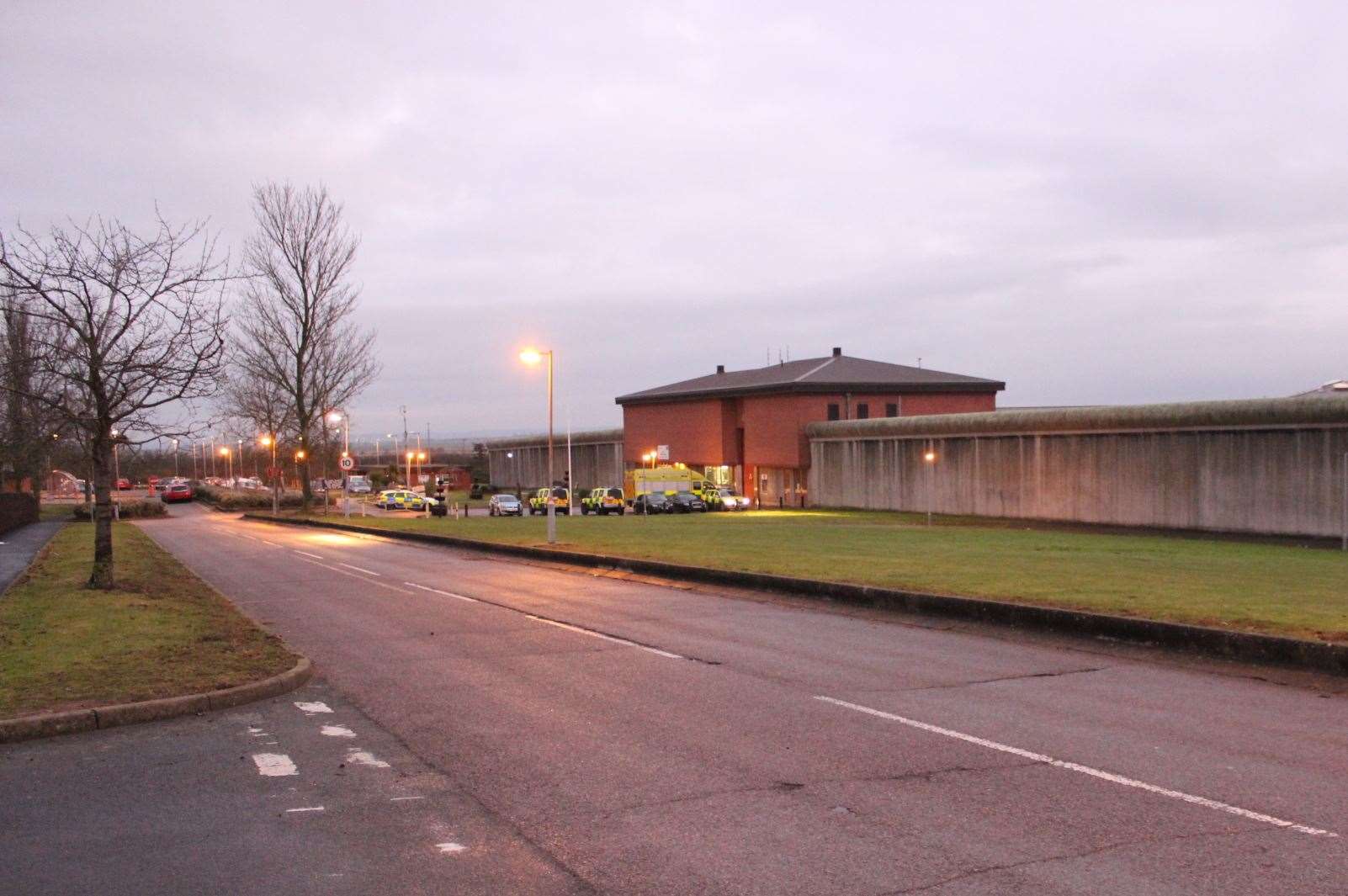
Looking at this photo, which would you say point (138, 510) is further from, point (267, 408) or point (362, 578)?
point (362, 578)

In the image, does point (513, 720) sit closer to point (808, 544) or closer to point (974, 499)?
point (808, 544)

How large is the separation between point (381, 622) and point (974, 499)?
125ft

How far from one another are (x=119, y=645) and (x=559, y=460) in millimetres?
79418

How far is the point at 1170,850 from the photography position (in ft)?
18.5

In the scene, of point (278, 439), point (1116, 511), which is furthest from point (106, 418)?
point (278, 439)

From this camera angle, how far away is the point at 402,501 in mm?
76125

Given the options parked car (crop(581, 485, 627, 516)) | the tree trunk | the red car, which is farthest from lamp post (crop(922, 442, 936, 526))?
the red car

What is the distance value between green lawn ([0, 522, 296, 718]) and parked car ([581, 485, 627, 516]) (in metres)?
40.4

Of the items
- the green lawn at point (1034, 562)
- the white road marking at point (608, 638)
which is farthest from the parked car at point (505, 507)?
the white road marking at point (608, 638)

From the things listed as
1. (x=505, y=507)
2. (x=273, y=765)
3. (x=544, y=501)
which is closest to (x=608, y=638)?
(x=273, y=765)

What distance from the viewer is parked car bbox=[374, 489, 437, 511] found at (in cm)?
7406

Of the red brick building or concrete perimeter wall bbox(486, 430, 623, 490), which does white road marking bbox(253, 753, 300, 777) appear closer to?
the red brick building

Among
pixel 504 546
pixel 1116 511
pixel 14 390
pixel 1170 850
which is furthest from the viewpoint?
pixel 1116 511

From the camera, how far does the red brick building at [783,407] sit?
207ft
